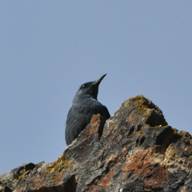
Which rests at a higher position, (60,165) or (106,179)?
(60,165)

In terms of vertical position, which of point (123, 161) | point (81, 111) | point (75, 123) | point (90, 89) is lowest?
point (123, 161)

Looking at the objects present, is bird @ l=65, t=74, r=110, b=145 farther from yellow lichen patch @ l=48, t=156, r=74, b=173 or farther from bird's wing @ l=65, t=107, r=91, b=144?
yellow lichen patch @ l=48, t=156, r=74, b=173

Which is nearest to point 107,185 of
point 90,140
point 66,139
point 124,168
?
point 124,168

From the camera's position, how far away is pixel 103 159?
31.9 feet

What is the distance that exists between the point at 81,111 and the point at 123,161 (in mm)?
6109

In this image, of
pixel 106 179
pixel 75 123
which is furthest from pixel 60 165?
pixel 75 123

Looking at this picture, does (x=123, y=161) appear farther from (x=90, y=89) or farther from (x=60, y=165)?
(x=90, y=89)

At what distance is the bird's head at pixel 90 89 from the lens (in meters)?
17.6

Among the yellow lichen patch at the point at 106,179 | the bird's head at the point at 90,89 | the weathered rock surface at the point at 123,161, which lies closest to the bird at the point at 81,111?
the bird's head at the point at 90,89

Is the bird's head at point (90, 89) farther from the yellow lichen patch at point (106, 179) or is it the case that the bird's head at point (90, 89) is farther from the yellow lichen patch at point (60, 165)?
the yellow lichen patch at point (106, 179)

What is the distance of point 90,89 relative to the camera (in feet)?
59.3

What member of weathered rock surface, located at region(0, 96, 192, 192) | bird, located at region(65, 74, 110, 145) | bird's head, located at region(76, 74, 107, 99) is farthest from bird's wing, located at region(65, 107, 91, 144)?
weathered rock surface, located at region(0, 96, 192, 192)

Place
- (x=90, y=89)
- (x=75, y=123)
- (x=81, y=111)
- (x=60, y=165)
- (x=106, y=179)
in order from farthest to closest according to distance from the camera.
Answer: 1. (x=90, y=89)
2. (x=81, y=111)
3. (x=75, y=123)
4. (x=60, y=165)
5. (x=106, y=179)

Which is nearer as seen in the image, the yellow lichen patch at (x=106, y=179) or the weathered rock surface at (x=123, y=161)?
the weathered rock surface at (x=123, y=161)
